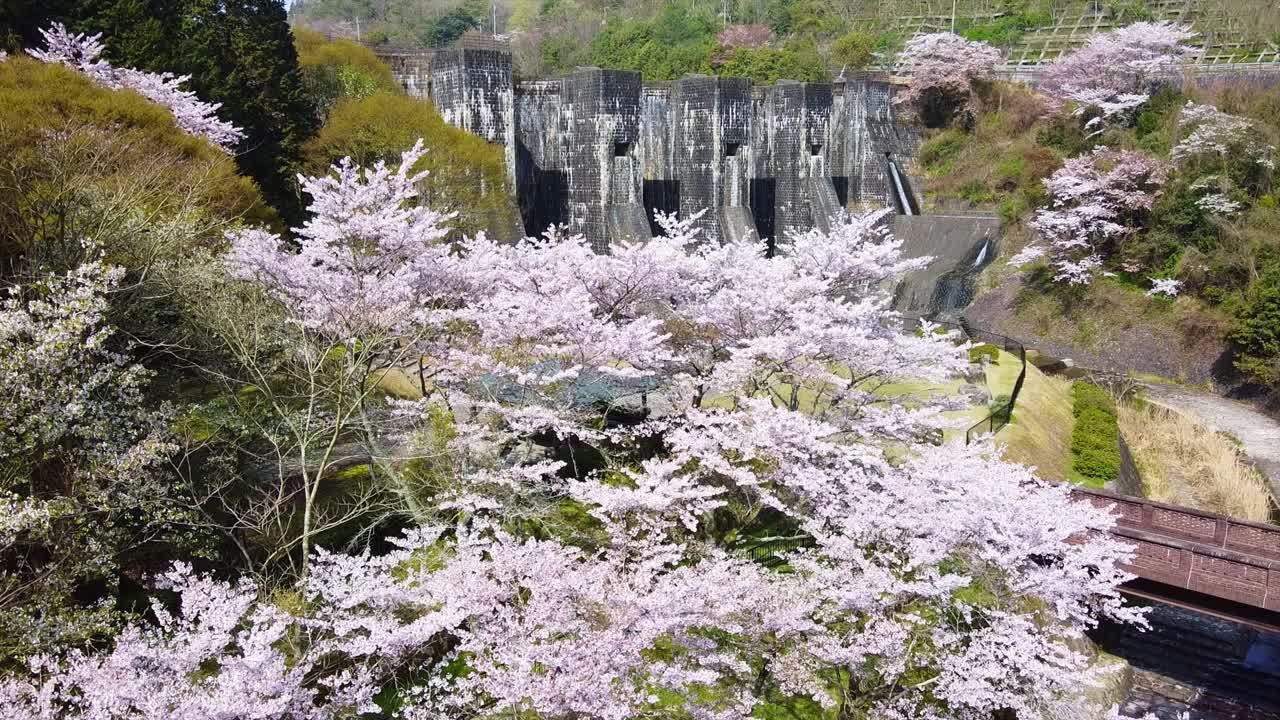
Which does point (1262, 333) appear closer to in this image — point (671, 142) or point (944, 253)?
point (944, 253)

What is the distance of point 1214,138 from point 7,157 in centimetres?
2758

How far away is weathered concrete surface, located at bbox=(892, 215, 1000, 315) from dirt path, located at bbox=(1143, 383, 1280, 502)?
649cm

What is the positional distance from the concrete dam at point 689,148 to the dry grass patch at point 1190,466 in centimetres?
783

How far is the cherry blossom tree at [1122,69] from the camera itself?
89.6 ft

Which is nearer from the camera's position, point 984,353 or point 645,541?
point 645,541

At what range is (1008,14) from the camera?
42.0 meters

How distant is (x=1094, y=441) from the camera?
16016 millimetres

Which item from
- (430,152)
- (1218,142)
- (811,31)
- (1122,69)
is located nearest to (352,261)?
(430,152)

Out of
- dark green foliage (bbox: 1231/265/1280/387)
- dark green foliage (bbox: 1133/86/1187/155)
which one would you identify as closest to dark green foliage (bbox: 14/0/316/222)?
dark green foliage (bbox: 1231/265/1280/387)

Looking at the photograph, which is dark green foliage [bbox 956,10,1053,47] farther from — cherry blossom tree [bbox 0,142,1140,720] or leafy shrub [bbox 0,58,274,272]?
leafy shrub [bbox 0,58,274,272]

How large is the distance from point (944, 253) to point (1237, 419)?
1087 centimetres

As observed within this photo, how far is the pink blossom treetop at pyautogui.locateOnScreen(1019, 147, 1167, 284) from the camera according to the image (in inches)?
984

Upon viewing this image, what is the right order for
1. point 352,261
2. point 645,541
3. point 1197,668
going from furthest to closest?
point 1197,668 < point 352,261 < point 645,541

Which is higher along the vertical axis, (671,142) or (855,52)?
(855,52)
